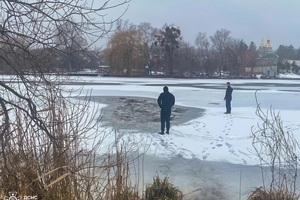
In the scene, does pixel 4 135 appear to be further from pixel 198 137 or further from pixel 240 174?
pixel 198 137

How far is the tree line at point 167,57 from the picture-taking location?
185ft

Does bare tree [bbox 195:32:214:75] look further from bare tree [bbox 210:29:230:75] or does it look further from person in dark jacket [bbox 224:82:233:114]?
person in dark jacket [bbox 224:82:233:114]

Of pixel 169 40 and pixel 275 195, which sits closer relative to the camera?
pixel 275 195

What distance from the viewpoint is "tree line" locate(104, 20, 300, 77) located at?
5626 centimetres

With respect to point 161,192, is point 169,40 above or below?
→ above

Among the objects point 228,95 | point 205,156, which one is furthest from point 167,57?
point 205,156

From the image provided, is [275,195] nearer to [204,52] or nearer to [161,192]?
[161,192]

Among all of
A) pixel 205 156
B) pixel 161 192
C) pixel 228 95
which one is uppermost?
pixel 228 95

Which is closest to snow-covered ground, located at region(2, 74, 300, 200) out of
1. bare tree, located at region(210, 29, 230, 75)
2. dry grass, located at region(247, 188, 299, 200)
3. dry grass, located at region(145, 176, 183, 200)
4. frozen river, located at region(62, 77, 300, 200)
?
frozen river, located at region(62, 77, 300, 200)

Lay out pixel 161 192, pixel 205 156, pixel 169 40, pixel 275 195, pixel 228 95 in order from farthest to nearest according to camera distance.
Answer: pixel 169 40
pixel 228 95
pixel 205 156
pixel 161 192
pixel 275 195

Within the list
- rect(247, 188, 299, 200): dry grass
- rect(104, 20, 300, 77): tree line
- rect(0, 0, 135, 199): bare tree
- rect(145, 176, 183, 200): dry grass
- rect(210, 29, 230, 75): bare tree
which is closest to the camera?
rect(0, 0, 135, 199): bare tree

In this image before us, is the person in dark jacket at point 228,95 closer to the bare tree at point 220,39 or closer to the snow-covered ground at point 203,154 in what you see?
the snow-covered ground at point 203,154

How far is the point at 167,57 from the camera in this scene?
208ft

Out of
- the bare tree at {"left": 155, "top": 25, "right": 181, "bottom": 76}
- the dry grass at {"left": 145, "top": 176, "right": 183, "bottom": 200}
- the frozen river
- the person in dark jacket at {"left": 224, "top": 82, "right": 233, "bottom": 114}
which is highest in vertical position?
the bare tree at {"left": 155, "top": 25, "right": 181, "bottom": 76}
